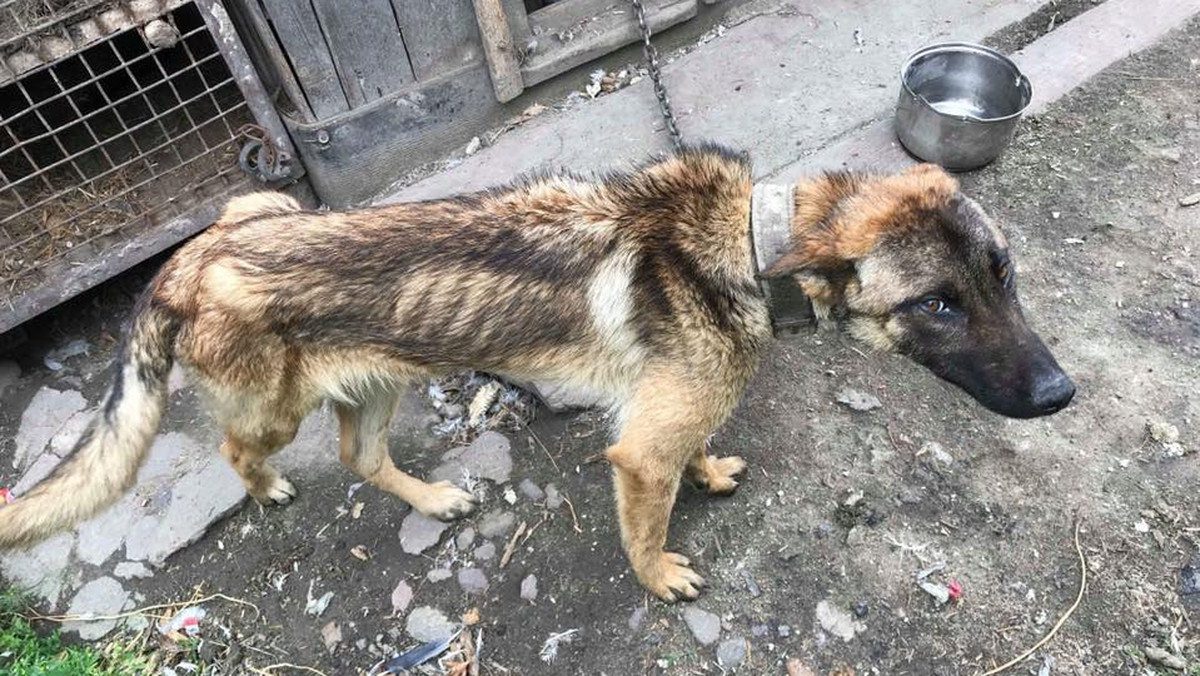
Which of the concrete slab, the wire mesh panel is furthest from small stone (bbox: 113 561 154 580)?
the concrete slab

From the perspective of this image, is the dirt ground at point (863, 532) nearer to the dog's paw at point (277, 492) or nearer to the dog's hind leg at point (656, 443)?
the dog's paw at point (277, 492)

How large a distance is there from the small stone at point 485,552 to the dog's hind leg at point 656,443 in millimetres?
857

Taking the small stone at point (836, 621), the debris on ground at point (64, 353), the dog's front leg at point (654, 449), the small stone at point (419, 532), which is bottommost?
the small stone at point (836, 621)

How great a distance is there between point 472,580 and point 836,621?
1667 millimetres

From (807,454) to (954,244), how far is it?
5.04ft

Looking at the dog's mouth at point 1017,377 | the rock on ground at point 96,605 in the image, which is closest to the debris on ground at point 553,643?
the dog's mouth at point 1017,377

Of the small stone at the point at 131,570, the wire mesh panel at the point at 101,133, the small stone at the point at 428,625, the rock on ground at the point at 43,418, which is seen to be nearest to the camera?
the small stone at the point at 428,625

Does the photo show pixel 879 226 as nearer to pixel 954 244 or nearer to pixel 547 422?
pixel 954 244

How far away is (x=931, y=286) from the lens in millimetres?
2576

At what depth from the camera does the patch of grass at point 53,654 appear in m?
3.33

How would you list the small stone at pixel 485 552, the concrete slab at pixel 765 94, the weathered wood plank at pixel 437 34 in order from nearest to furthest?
the small stone at pixel 485 552 → the weathered wood plank at pixel 437 34 → the concrete slab at pixel 765 94

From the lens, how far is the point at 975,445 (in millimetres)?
3713

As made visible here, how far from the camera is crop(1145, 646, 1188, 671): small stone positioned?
2.98m

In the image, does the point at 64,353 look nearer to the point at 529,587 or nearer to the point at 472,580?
the point at 472,580
